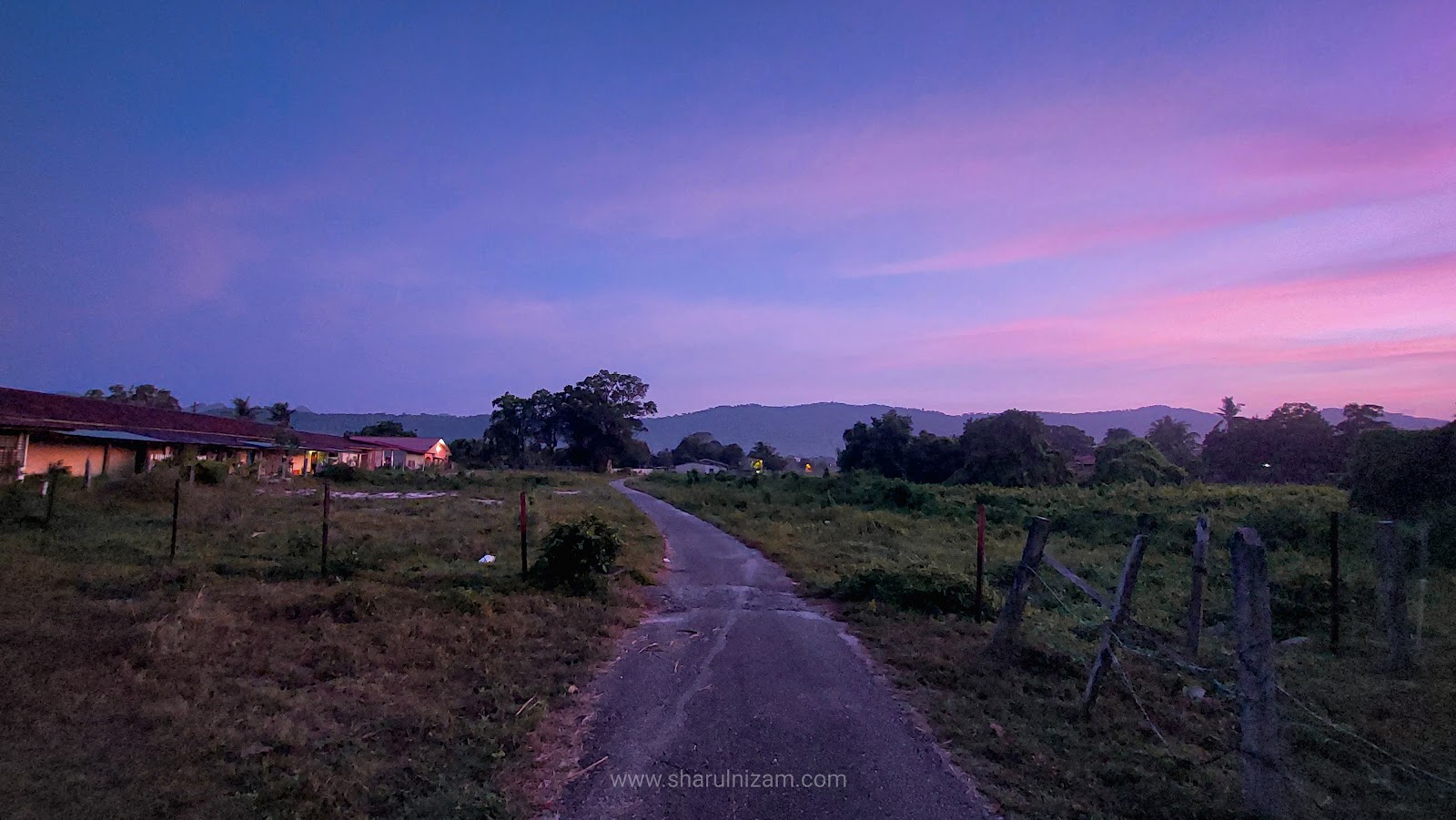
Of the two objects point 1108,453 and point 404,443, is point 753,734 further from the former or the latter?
point 404,443

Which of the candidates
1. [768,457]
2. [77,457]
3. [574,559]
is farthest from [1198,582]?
[768,457]

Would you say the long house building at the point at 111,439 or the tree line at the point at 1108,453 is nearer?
the long house building at the point at 111,439

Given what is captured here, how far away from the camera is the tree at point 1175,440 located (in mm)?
62531

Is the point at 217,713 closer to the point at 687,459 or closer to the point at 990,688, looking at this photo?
the point at 990,688

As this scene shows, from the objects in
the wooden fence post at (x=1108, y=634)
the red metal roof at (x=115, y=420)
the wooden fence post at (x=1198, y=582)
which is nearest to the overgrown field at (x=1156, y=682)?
the wooden fence post at (x=1108, y=634)

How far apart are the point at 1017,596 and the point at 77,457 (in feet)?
123

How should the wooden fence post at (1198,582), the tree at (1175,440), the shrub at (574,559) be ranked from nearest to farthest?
the wooden fence post at (1198,582)
the shrub at (574,559)
the tree at (1175,440)

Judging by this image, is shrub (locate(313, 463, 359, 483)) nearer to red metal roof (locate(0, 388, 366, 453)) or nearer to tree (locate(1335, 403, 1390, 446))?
red metal roof (locate(0, 388, 366, 453))

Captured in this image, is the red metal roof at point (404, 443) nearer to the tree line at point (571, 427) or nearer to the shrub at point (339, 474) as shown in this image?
the tree line at point (571, 427)

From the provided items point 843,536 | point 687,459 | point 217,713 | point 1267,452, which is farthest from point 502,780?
point 687,459

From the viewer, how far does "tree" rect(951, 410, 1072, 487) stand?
45062 mm

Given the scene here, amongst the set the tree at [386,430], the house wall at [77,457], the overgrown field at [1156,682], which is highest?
the tree at [386,430]

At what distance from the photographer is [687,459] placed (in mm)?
121938

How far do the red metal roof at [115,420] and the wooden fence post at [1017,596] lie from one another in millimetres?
32638
